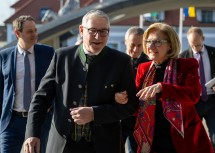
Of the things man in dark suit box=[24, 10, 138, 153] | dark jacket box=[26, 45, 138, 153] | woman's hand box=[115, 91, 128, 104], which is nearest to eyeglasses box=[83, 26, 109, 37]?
man in dark suit box=[24, 10, 138, 153]

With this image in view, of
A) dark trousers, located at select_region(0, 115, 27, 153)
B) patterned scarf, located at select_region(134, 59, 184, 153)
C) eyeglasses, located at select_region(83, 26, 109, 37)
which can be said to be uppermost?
eyeglasses, located at select_region(83, 26, 109, 37)

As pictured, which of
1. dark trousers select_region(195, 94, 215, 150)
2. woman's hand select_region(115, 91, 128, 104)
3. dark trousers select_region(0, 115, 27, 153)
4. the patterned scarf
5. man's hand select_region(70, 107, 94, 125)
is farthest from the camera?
dark trousers select_region(195, 94, 215, 150)

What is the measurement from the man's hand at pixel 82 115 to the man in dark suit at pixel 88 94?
5 cm

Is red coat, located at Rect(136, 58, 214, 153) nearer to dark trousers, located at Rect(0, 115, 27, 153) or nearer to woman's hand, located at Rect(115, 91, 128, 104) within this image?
woman's hand, located at Rect(115, 91, 128, 104)

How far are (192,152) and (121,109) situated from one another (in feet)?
A: 2.51

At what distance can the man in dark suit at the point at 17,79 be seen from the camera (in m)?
5.55

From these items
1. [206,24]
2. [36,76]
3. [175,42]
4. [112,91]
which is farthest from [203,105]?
[206,24]

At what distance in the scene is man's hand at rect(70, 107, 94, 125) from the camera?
3.84m

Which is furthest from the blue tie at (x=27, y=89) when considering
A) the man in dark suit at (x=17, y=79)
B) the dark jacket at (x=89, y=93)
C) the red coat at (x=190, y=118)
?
the red coat at (x=190, y=118)

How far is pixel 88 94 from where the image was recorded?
404cm

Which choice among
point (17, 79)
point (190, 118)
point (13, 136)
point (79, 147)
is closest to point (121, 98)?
point (79, 147)

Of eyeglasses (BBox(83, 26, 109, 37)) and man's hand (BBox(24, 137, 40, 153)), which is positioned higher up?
eyeglasses (BBox(83, 26, 109, 37))

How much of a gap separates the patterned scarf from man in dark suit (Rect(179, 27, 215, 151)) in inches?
137

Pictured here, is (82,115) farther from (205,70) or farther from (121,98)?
(205,70)
